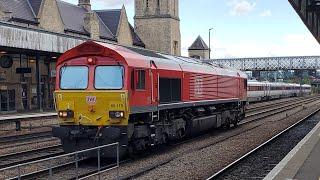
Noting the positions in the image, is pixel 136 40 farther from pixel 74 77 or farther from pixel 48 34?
pixel 74 77

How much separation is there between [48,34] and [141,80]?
17040mm

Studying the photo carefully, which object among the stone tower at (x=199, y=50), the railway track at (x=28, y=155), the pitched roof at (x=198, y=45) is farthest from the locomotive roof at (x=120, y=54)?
the pitched roof at (x=198, y=45)

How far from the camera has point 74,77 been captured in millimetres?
14828

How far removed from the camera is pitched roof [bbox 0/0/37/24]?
47975 mm

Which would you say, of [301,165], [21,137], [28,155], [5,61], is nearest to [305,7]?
[301,165]

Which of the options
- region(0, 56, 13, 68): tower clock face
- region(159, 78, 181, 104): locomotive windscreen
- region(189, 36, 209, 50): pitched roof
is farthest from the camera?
region(189, 36, 209, 50): pitched roof

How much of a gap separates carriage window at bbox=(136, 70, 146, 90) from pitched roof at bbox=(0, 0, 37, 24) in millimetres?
35682

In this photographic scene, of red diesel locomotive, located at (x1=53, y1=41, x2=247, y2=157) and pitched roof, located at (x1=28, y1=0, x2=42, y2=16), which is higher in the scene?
pitched roof, located at (x1=28, y1=0, x2=42, y2=16)

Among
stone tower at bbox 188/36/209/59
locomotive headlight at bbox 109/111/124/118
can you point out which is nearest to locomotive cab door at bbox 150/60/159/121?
locomotive headlight at bbox 109/111/124/118

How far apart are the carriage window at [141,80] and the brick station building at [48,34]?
1420 centimetres

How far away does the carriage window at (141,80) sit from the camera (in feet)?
48.1

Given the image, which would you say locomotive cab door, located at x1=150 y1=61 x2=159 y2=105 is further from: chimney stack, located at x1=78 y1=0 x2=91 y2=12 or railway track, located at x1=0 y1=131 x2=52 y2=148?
chimney stack, located at x1=78 y1=0 x2=91 y2=12

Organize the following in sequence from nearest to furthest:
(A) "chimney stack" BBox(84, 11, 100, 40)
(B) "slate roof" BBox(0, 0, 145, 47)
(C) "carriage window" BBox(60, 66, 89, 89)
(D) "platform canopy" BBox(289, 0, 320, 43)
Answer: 1. (C) "carriage window" BBox(60, 66, 89, 89)
2. (D) "platform canopy" BBox(289, 0, 320, 43)
3. (B) "slate roof" BBox(0, 0, 145, 47)
4. (A) "chimney stack" BBox(84, 11, 100, 40)

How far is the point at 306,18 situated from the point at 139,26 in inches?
2411
